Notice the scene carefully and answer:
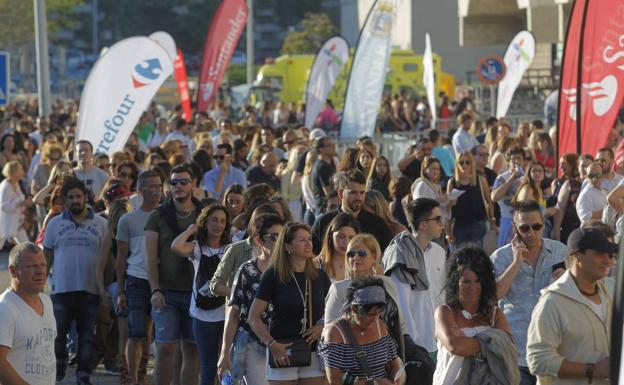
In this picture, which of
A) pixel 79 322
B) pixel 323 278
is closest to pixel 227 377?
pixel 323 278

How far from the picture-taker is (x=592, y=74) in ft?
41.9

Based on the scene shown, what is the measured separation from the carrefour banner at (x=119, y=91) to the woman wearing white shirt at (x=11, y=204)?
119 centimetres

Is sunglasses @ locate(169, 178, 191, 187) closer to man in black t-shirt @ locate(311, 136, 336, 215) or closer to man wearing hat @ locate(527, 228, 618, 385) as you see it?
man wearing hat @ locate(527, 228, 618, 385)

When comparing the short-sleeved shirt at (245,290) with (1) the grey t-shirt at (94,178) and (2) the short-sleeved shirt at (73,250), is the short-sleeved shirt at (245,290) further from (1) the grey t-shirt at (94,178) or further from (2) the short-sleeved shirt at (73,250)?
(1) the grey t-shirt at (94,178)

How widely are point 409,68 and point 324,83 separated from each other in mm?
23930

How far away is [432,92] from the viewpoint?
2917 centimetres

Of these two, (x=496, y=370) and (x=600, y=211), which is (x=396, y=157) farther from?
(x=496, y=370)

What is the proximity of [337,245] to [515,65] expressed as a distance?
20.1m

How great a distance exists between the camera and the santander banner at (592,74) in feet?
41.3

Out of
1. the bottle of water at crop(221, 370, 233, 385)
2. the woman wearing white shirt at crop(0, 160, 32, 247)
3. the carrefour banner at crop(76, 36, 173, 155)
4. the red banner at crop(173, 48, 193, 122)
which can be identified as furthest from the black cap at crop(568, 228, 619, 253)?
the red banner at crop(173, 48, 193, 122)

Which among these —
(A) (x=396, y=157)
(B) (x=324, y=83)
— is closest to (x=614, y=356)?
(A) (x=396, y=157)

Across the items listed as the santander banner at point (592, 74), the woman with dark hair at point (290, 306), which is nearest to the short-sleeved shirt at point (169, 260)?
the woman with dark hair at point (290, 306)

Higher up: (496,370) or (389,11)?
(389,11)

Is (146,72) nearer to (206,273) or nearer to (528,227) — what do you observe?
(206,273)
